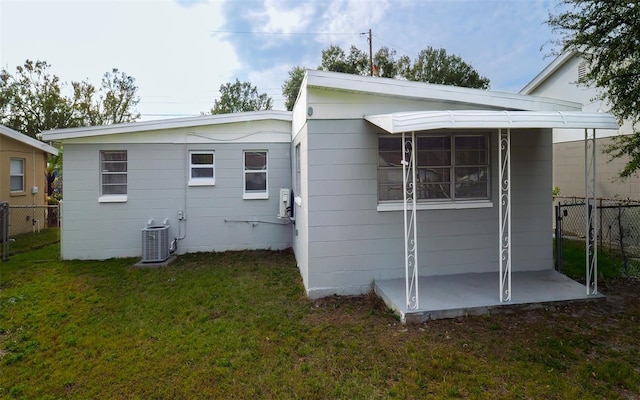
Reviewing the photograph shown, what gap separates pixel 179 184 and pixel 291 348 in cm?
568

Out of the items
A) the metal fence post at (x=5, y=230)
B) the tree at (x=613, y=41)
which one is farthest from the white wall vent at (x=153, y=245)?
the tree at (x=613, y=41)

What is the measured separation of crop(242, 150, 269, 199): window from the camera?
27.7 feet

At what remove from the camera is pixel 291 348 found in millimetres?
3621

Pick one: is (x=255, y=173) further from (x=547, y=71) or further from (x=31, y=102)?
(x=31, y=102)

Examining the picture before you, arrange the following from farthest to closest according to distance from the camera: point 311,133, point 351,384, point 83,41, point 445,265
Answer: point 83,41 < point 445,265 < point 311,133 < point 351,384

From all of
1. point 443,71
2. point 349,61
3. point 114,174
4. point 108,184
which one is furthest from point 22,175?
point 443,71

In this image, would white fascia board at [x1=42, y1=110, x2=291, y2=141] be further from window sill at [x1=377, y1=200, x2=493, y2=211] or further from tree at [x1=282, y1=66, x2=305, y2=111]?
tree at [x1=282, y1=66, x2=305, y2=111]

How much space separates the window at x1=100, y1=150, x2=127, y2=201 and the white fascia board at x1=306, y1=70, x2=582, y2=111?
18.0 feet

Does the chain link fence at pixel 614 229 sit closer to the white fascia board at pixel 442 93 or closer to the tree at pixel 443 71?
the white fascia board at pixel 442 93

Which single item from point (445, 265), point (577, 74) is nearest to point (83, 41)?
point (445, 265)

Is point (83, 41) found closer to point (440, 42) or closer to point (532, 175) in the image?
point (532, 175)

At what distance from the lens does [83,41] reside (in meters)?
9.54

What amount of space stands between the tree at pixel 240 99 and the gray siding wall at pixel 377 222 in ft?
81.9

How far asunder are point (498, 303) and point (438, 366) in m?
1.54
